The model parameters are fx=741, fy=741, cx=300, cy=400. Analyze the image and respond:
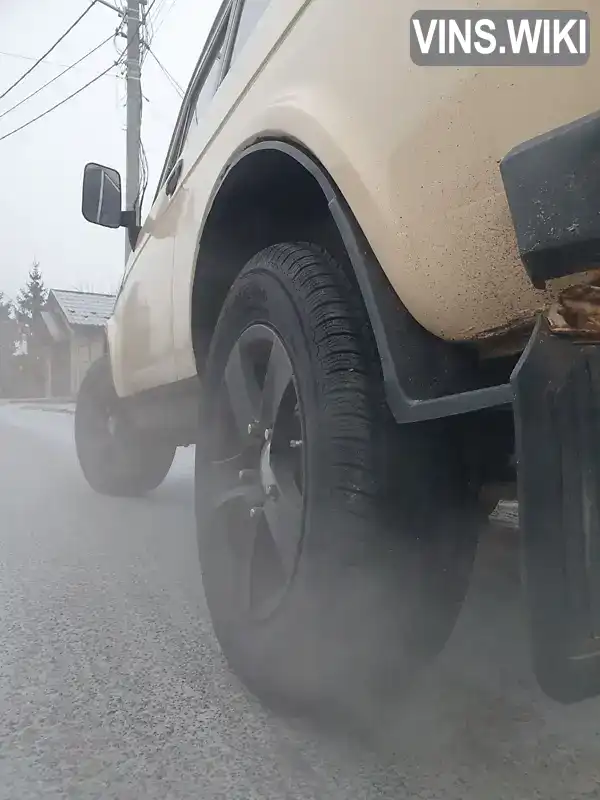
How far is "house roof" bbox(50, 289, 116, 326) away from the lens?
32781 millimetres

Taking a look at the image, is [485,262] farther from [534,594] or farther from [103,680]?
[103,680]

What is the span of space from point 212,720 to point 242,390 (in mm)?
689

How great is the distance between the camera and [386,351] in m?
1.18

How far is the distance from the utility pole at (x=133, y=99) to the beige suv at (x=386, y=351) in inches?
434

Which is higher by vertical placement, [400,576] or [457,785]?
[400,576]

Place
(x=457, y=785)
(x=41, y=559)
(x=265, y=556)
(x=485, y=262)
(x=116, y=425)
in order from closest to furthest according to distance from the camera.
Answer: (x=485, y=262) → (x=457, y=785) → (x=265, y=556) → (x=41, y=559) → (x=116, y=425)

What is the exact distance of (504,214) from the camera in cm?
99

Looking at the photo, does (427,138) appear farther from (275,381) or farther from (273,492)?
(273,492)

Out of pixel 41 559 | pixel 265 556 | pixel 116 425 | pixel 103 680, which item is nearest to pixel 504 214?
pixel 265 556

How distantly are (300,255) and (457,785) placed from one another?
1.00 metres

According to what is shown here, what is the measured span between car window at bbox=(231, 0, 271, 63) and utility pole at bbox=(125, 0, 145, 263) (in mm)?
10219

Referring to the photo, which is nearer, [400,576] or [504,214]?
[504,214]

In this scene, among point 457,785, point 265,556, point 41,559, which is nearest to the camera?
point 457,785

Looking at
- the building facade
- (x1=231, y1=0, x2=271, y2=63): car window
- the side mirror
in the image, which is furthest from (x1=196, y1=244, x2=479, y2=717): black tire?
the building facade
